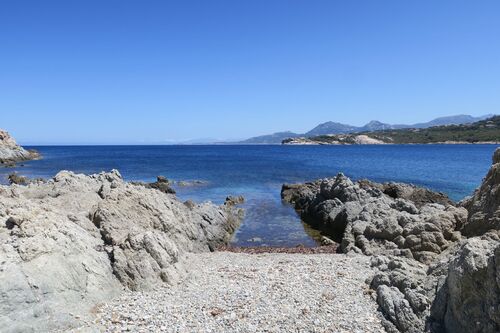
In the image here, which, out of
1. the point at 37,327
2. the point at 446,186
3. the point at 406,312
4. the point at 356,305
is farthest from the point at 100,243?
the point at 446,186

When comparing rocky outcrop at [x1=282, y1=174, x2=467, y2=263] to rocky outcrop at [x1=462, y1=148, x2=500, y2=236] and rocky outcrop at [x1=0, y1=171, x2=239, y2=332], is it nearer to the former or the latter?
rocky outcrop at [x1=462, y1=148, x2=500, y2=236]

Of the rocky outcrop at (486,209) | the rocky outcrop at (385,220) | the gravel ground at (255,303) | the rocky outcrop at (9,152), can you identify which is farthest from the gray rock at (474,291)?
the rocky outcrop at (9,152)

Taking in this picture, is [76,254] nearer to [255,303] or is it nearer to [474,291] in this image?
[255,303]

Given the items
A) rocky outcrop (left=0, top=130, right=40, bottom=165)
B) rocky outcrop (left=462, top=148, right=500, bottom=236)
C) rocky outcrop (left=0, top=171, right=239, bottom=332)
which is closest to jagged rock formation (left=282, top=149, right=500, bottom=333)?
rocky outcrop (left=462, top=148, right=500, bottom=236)

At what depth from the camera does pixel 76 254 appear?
1416 centimetres

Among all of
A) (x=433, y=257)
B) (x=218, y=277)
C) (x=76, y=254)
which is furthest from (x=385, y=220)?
(x=76, y=254)

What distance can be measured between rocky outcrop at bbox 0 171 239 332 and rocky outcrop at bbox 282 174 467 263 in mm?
11110

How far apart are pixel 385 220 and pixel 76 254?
1791cm

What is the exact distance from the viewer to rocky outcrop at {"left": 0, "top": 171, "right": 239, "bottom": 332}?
1185 centimetres

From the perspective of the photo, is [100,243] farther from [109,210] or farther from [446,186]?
[446,186]

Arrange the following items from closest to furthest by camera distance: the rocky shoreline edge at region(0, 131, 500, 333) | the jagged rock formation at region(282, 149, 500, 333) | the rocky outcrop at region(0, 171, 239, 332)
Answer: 1. the jagged rock formation at region(282, 149, 500, 333)
2. the rocky shoreline edge at region(0, 131, 500, 333)
3. the rocky outcrop at region(0, 171, 239, 332)

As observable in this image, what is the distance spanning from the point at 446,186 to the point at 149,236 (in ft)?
181

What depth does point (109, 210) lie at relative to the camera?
62.2 feet

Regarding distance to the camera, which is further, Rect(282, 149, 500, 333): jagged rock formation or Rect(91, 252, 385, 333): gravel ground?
Rect(91, 252, 385, 333): gravel ground
